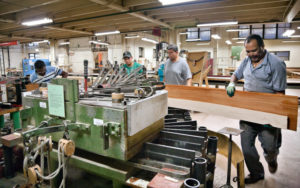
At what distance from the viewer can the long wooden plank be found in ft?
4.89

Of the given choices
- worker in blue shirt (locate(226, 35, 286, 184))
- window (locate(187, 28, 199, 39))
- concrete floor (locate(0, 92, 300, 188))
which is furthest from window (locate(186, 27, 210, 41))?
worker in blue shirt (locate(226, 35, 286, 184))

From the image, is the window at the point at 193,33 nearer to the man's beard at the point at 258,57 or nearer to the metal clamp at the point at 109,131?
the man's beard at the point at 258,57

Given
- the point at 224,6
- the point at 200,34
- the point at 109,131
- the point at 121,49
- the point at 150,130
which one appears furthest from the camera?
the point at 200,34

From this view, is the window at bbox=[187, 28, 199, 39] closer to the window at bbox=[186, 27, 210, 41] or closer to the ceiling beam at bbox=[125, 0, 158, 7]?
the window at bbox=[186, 27, 210, 41]

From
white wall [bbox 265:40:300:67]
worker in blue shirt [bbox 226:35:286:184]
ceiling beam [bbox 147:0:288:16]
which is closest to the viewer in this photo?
worker in blue shirt [bbox 226:35:286:184]

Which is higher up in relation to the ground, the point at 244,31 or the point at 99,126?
the point at 244,31

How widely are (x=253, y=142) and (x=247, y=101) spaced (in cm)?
37

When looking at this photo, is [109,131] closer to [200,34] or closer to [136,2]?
[136,2]

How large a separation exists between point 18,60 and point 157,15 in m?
14.1

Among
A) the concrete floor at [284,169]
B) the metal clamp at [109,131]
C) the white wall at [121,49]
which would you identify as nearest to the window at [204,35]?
the white wall at [121,49]

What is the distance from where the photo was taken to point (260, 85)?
171 centimetres

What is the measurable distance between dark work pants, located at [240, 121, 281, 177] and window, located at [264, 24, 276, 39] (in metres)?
12.6

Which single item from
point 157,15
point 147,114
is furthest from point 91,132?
point 157,15

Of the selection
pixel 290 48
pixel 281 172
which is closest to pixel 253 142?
pixel 281 172
